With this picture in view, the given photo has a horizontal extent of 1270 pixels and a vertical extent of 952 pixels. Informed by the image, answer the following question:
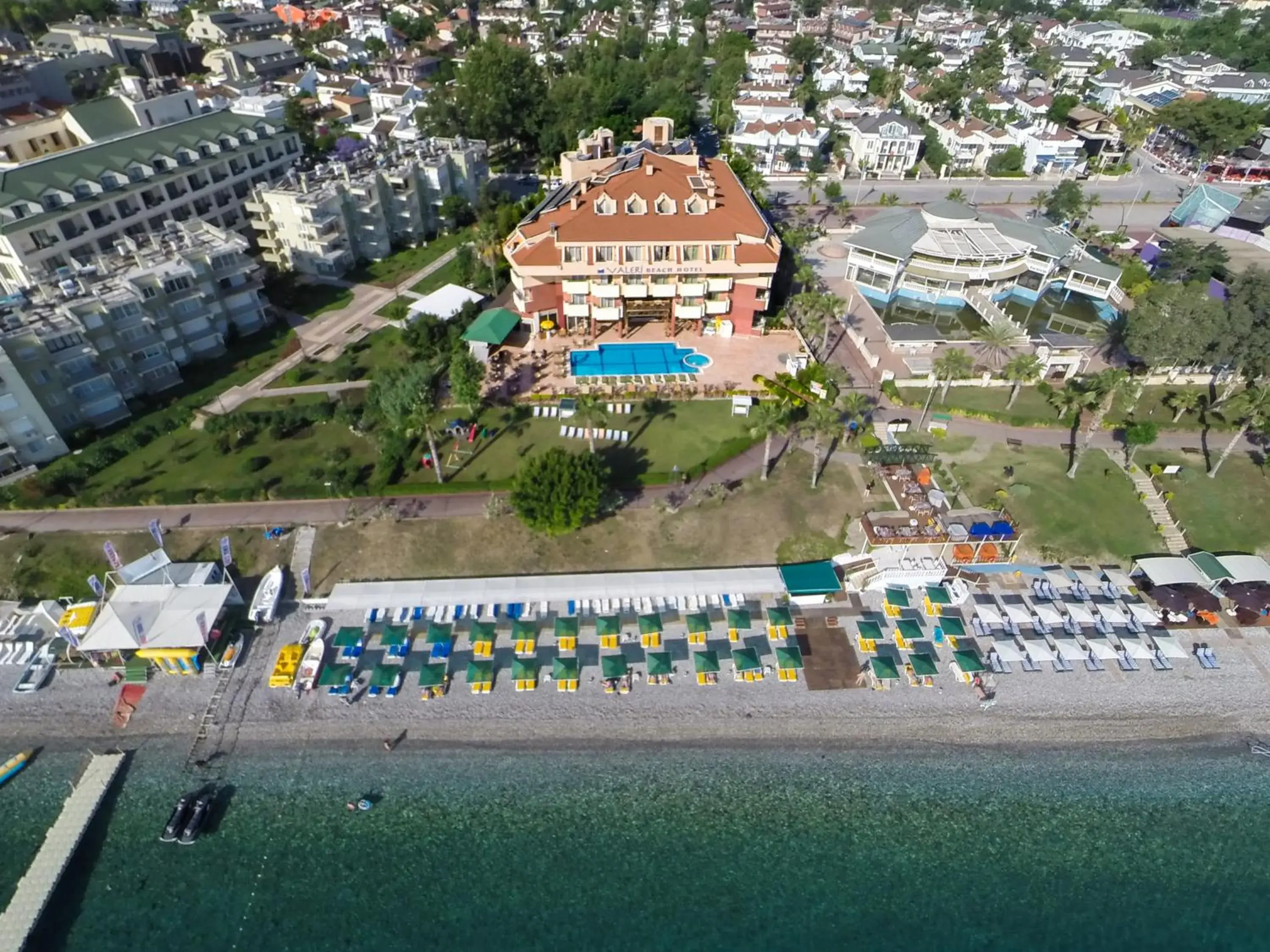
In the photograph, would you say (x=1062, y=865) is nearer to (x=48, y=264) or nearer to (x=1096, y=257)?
(x=1096, y=257)

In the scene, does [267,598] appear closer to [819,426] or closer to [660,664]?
[660,664]

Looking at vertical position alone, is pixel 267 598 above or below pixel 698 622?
above

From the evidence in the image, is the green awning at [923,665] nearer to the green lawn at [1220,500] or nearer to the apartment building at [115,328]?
the green lawn at [1220,500]

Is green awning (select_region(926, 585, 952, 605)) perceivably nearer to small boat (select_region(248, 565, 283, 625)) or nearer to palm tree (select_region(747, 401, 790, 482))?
palm tree (select_region(747, 401, 790, 482))

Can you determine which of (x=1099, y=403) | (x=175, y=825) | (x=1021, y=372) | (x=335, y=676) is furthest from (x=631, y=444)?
(x=1099, y=403)

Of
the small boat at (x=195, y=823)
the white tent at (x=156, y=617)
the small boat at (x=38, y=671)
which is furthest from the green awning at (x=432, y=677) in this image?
the small boat at (x=38, y=671)

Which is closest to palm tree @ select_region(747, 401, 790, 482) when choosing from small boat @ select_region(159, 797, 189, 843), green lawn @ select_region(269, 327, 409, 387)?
green lawn @ select_region(269, 327, 409, 387)
